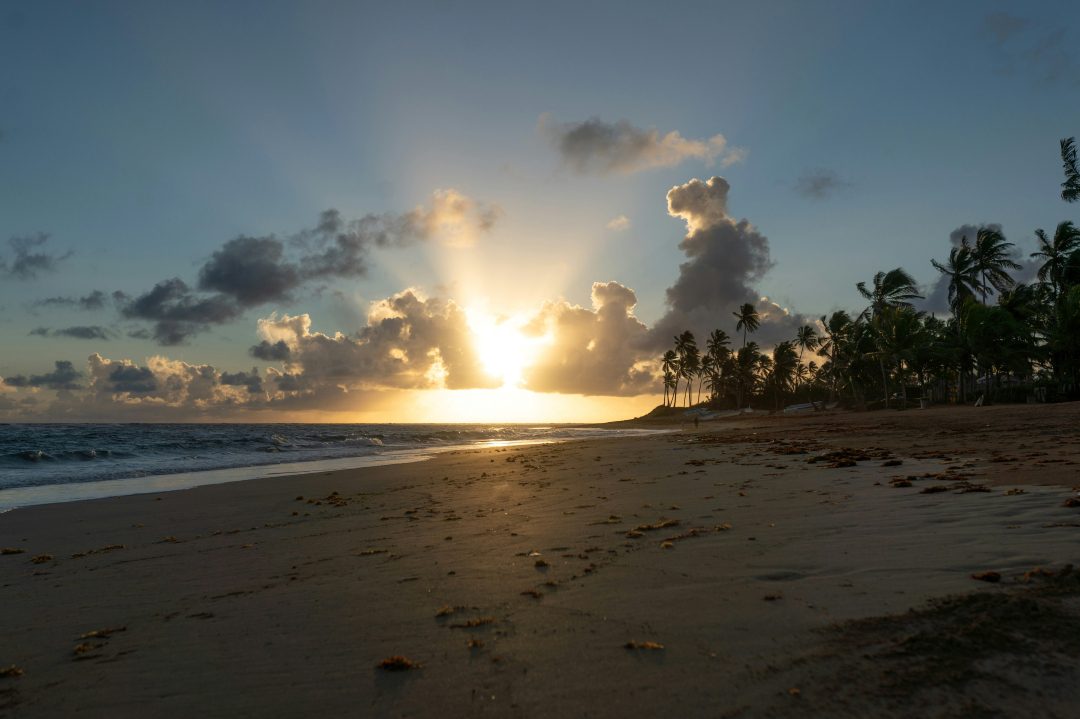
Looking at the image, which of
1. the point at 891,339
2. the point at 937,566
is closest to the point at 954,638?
the point at 937,566

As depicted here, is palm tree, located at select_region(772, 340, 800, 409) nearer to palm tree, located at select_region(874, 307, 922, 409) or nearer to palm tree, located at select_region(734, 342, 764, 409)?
palm tree, located at select_region(734, 342, 764, 409)

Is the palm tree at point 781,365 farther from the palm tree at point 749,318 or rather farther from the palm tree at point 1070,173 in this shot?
the palm tree at point 1070,173

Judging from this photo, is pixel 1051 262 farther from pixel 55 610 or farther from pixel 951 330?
pixel 55 610

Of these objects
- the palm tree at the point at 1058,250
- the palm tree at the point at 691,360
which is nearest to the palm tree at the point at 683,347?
the palm tree at the point at 691,360

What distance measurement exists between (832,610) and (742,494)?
5275mm

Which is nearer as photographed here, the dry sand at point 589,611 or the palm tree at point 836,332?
the dry sand at point 589,611

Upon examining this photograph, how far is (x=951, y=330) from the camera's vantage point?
191 ft

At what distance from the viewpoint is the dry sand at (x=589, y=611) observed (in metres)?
3.00

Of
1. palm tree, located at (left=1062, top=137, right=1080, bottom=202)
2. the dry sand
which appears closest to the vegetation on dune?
palm tree, located at (left=1062, top=137, right=1080, bottom=202)

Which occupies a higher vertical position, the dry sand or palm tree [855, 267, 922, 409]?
palm tree [855, 267, 922, 409]

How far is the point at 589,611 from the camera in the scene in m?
4.16

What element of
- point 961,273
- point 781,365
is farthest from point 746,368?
point 961,273

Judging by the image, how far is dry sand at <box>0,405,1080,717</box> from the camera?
3.00 m

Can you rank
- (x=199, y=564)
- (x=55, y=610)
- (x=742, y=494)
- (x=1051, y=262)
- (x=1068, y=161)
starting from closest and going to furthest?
(x=55, y=610) → (x=199, y=564) → (x=742, y=494) → (x=1068, y=161) → (x=1051, y=262)
